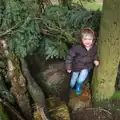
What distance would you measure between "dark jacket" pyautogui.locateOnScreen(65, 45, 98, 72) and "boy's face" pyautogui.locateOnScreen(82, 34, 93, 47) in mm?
117

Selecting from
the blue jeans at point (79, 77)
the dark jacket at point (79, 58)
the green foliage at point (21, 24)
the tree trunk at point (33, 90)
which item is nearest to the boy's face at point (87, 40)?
the dark jacket at point (79, 58)

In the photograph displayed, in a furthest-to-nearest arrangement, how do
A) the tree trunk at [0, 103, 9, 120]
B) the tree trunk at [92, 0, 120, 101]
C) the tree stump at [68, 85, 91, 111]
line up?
the tree stump at [68, 85, 91, 111]
the tree trunk at [92, 0, 120, 101]
the tree trunk at [0, 103, 9, 120]

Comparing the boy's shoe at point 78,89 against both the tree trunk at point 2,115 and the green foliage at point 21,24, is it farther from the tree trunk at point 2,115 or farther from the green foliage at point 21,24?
the tree trunk at point 2,115

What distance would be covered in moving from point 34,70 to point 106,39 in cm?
143

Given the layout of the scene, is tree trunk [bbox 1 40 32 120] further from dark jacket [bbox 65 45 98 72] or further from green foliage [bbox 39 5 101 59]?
dark jacket [bbox 65 45 98 72]

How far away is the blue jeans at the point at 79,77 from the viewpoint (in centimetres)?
396

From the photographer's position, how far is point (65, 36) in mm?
A: 3791

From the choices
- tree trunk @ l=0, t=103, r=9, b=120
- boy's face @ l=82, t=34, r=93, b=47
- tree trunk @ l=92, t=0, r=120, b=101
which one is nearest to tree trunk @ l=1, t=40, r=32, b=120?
tree trunk @ l=0, t=103, r=9, b=120

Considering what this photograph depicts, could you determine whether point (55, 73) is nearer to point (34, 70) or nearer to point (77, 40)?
point (34, 70)

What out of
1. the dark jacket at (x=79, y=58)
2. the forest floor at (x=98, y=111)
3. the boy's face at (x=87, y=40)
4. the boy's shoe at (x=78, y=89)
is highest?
the boy's face at (x=87, y=40)

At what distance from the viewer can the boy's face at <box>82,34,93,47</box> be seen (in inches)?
137

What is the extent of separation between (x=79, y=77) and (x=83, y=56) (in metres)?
0.48

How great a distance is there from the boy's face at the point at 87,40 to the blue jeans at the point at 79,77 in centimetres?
56

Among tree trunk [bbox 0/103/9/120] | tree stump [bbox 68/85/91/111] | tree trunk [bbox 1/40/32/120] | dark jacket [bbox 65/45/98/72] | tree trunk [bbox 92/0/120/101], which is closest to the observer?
tree trunk [bbox 0/103/9/120]
